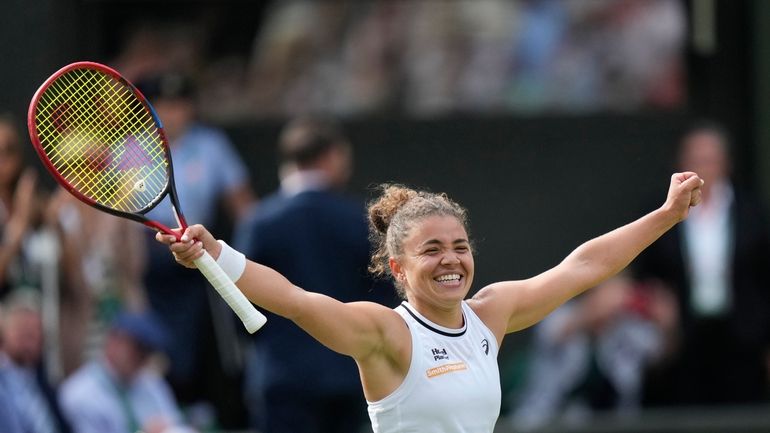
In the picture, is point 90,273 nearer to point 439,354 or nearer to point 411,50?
point 411,50

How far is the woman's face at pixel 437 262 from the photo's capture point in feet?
16.3

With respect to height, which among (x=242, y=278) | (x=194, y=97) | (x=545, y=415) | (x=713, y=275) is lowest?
(x=545, y=415)

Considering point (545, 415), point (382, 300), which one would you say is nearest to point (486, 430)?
point (382, 300)

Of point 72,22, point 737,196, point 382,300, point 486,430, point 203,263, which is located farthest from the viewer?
point 72,22

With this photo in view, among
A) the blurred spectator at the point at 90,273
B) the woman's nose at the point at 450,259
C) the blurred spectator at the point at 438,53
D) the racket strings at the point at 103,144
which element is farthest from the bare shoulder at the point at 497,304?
the blurred spectator at the point at 438,53

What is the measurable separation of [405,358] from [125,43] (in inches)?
219

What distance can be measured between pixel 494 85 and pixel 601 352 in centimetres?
197

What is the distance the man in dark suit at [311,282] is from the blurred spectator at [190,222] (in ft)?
3.87

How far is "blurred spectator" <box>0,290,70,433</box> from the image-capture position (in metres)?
7.90

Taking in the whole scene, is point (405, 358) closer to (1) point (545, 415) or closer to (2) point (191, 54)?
→ (1) point (545, 415)

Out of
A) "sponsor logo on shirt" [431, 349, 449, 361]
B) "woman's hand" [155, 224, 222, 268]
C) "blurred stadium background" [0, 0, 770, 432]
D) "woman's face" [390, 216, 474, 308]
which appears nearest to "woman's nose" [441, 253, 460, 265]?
"woman's face" [390, 216, 474, 308]

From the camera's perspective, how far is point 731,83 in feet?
33.5

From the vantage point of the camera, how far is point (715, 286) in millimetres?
9148

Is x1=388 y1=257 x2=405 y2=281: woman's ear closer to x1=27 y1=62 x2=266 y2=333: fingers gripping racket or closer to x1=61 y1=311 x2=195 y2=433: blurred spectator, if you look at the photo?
x1=27 y1=62 x2=266 y2=333: fingers gripping racket
